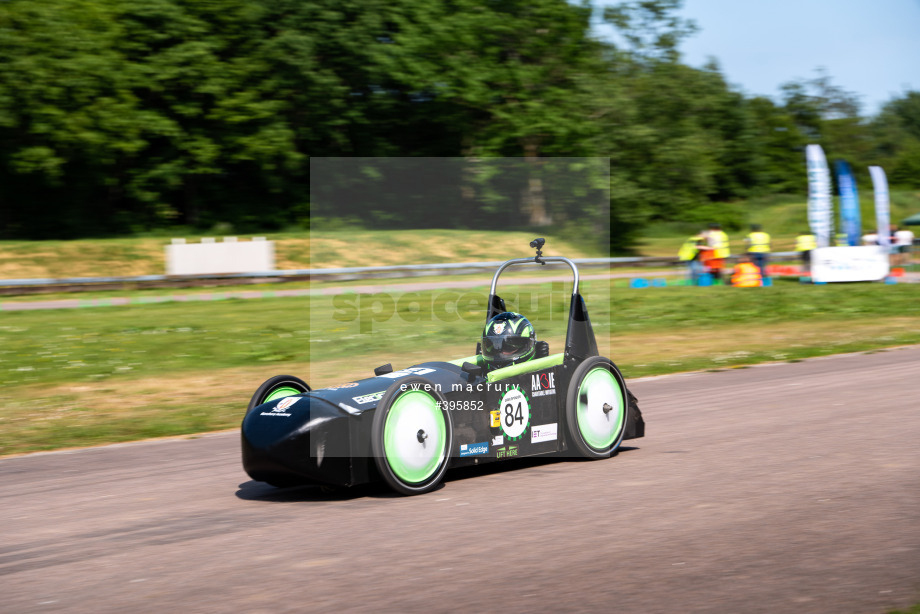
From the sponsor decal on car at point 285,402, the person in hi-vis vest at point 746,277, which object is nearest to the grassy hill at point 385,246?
the sponsor decal on car at point 285,402

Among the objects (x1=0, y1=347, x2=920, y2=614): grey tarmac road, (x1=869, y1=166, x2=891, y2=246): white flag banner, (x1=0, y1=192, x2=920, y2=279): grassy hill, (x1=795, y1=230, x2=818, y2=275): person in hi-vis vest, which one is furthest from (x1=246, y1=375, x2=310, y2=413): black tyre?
(x1=869, y1=166, x2=891, y2=246): white flag banner

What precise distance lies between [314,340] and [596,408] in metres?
2.33

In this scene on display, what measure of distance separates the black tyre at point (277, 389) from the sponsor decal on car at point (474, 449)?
1351mm

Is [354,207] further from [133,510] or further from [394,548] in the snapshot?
[394,548]

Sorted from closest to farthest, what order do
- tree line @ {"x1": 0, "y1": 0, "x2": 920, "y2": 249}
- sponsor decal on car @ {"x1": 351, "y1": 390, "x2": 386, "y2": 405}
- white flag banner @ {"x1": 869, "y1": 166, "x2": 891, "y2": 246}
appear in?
sponsor decal on car @ {"x1": 351, "y1": 390, "x2": 386, "y2": 405} → white flag banner @ {"x1": 869, "y1": 166, "x2": 891, "y2": 246} → tree line @ {"x1": 0, "y1": 0, "x2": 920, "y2": 249}

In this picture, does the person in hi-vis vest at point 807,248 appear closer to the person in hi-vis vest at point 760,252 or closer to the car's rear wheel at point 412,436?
the person in hi-vis vest at point 760,252

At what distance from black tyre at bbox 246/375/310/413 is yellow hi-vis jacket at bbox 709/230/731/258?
785 inches

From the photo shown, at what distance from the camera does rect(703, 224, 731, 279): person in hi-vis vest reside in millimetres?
25984

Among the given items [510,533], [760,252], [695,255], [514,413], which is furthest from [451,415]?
[760,252]

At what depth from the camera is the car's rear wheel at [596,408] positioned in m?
7.78

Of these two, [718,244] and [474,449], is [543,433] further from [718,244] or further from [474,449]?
[718,244]

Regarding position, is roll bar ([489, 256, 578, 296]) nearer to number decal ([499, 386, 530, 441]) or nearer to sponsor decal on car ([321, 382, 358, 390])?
number decal ([499, 386, 530, 441])

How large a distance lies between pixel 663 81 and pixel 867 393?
123ft

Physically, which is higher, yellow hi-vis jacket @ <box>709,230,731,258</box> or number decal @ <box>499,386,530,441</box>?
yellow hi-vis jacket @ <box>709,230,731,258</box>
